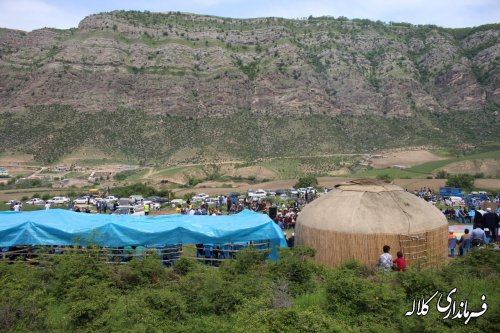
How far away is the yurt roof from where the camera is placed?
1516cm

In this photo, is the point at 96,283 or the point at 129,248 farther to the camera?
the point at 129,248

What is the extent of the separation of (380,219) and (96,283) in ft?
32.5

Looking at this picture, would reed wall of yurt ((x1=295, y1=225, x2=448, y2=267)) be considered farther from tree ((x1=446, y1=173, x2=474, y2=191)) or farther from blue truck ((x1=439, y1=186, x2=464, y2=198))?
tree ((x1=446, y1=173, x2=474, y2=191))

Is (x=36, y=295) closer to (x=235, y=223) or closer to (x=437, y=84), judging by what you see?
(x=235, y=223)

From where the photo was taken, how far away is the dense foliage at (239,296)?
9836mm

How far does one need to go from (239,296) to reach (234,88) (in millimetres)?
92909

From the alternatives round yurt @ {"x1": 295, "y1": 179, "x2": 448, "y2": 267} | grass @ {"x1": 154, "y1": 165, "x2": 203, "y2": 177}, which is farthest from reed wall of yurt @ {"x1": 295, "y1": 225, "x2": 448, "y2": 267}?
grass @ {"x1": 154, "y1": 165, "x2": 203, "y2": 177}

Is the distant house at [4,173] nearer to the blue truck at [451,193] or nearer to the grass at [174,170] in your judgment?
the grass at [174,170]

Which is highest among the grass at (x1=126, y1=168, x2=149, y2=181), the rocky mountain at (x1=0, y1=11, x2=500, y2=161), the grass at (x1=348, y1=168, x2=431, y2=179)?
the rocky mountain at (x1=0, y1=11, x2=500, y2=161)

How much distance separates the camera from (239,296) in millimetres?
11422

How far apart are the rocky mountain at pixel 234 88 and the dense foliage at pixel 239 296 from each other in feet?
224

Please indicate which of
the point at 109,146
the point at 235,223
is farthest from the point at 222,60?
the point at 235,223

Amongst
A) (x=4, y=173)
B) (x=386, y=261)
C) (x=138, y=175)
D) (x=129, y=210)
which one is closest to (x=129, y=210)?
(x=129, y=210)

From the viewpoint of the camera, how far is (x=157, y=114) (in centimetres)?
9381
